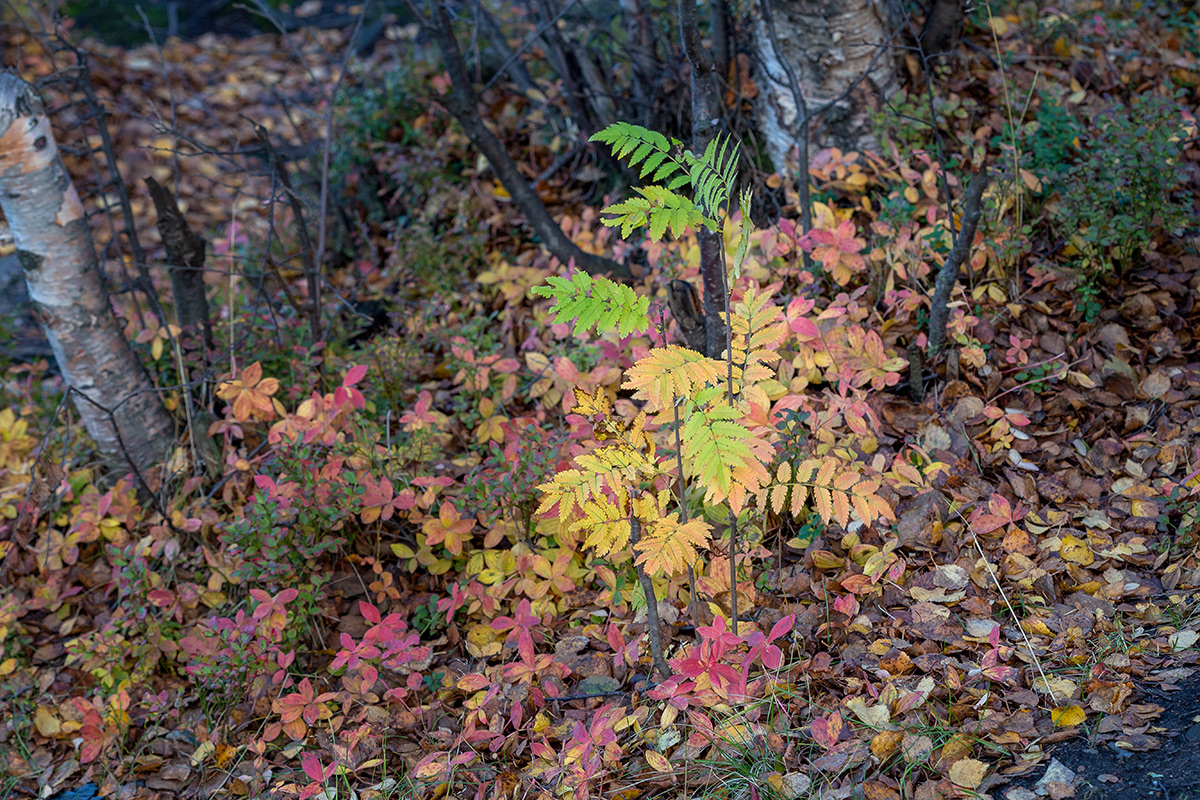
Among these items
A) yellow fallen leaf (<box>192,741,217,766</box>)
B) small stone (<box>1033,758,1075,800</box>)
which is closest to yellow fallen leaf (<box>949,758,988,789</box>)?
small stone (<box>1033,758,1075,800</box>)

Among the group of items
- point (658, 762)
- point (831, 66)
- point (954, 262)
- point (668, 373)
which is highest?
point (831, 66)

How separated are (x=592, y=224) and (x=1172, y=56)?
2900 mm

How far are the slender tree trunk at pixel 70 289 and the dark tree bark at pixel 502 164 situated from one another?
1561 mm

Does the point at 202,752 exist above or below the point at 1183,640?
below

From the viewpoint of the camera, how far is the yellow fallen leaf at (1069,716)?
6.30 feet

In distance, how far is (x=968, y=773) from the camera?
1843 millimetres

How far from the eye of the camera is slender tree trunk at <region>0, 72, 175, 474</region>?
Result: 3076 mm

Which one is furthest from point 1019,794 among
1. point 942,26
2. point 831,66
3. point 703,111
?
point 942,26

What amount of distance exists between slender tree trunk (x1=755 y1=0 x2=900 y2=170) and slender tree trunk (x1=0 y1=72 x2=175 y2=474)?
2973mm

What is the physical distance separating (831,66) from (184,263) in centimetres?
296

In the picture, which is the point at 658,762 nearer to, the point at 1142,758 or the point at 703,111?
the point at 1142,758

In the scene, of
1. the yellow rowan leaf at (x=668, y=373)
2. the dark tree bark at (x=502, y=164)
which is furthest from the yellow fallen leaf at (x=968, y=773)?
the dark tree bark at (x=502, y=164)

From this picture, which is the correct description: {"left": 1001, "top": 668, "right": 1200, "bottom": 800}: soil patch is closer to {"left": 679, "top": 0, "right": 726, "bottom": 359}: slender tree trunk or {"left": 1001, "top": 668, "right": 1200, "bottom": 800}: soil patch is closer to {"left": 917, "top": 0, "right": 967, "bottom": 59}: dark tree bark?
{"left": 679, "top": 0, "right": 726, "bottom": 359}: slender tree trunk

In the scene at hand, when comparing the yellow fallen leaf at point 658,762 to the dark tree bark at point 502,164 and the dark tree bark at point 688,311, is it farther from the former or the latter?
the dark tree bark at point 502,164
